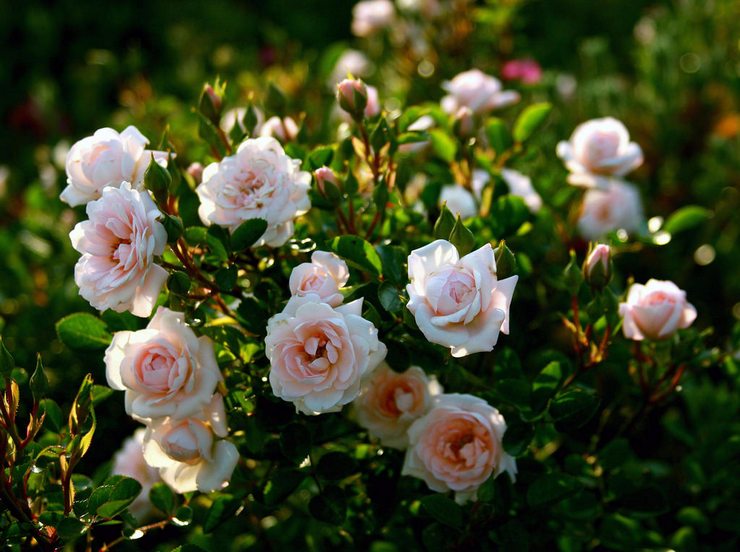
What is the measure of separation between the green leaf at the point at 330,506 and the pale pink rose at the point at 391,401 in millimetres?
85

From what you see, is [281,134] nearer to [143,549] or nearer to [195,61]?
[143,549]

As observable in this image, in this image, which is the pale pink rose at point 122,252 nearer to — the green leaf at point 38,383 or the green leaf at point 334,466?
the green leaf at point 38,383

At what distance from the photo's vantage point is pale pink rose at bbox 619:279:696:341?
97 cm

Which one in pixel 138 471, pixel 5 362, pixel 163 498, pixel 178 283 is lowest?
pixel 138 471

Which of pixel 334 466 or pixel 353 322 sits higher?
pixel 353 322

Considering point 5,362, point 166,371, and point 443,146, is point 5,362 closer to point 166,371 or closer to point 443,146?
point 166,371

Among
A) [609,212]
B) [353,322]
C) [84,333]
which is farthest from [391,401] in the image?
[609,212]

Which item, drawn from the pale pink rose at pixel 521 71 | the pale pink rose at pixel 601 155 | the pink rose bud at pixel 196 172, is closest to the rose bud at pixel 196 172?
the pink rose bud at pixel 196 172

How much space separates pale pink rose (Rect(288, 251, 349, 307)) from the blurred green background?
491mm

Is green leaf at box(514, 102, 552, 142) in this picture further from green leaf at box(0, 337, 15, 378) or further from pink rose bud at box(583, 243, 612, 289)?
green leaf at box(0, 337, 15, 378)

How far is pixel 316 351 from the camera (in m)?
0.81

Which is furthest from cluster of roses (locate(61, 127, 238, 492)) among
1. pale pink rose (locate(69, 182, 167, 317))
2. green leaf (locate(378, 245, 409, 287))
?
green leaf (locate(378, 245, 409, 287))

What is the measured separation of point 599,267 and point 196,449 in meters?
0.51

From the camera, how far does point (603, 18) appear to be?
3.32 m
